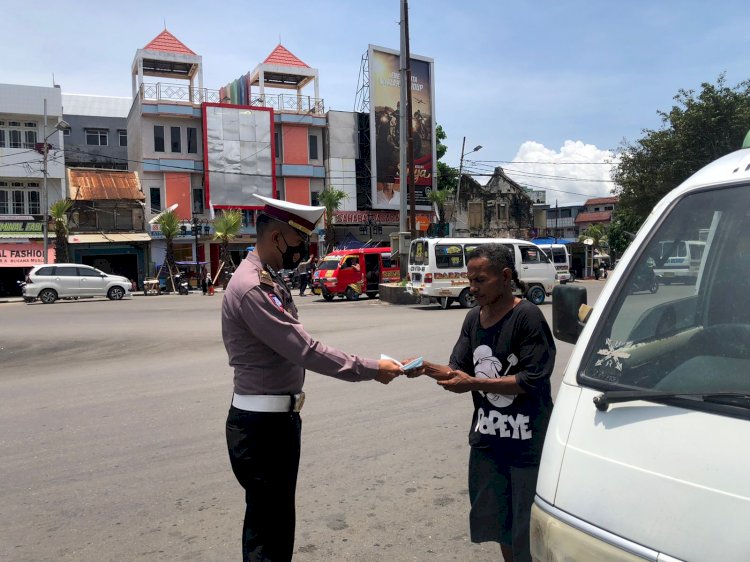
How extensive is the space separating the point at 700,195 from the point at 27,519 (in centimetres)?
420

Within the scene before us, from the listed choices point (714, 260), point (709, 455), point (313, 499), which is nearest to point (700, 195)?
point (714, 260)

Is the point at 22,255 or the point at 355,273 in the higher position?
the point at 22,255

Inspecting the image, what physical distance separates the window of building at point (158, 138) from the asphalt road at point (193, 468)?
30.4 metres

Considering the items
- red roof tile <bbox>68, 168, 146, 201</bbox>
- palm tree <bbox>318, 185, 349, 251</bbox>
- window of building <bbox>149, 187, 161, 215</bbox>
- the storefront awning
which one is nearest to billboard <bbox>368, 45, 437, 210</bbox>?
→ palm tree <bbox>318, 185, 349, 251</bbox>

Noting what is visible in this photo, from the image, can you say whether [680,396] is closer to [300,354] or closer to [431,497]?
[300,354]

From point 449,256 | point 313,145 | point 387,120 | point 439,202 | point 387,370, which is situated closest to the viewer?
point 387,370

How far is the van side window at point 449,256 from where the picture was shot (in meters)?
19.3

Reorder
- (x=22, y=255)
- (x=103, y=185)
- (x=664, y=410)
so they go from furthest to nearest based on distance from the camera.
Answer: (x=103, y=185) → (x=22, y=255) → (x=664, y=410)

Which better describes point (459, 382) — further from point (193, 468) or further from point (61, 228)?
point (61, 228)

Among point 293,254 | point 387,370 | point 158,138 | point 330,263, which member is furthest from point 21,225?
point 387,370

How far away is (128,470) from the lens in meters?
4.93

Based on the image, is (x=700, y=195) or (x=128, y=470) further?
(x=128, y=470)

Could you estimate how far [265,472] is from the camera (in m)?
2.84

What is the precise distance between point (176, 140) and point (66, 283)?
1501cm
